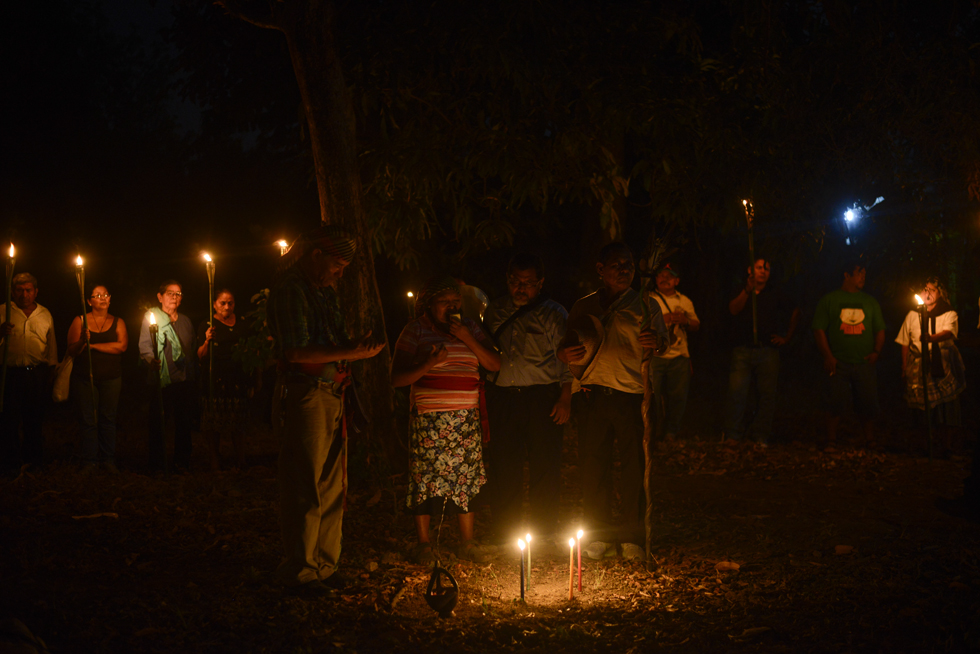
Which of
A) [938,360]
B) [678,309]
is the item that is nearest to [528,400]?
[678,309]

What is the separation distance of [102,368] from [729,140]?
24.0 ft

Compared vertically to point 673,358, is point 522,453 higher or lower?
lower

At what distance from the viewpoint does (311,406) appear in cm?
469

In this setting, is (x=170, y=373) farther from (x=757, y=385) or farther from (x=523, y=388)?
(x=757, y=385)

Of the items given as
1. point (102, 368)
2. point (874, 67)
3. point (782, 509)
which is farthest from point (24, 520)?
point (874, 67)

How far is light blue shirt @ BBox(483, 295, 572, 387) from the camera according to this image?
223 inches

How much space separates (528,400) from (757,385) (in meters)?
4.84

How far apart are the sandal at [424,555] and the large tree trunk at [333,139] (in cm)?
257

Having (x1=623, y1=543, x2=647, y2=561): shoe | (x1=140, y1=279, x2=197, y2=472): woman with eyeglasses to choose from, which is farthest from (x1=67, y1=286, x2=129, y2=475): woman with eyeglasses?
(x1=623, y1=543, x2=647, y2=561): shoe

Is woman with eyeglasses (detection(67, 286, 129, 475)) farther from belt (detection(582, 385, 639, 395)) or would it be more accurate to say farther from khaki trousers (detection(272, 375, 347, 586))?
belt (detection(582, 385, 639, 395))

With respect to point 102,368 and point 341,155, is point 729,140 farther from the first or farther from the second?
point 102,368

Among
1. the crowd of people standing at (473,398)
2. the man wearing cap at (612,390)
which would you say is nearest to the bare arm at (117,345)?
the crowd of people standing at (473,398)

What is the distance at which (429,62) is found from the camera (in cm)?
855

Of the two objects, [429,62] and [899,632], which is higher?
[429,62]
